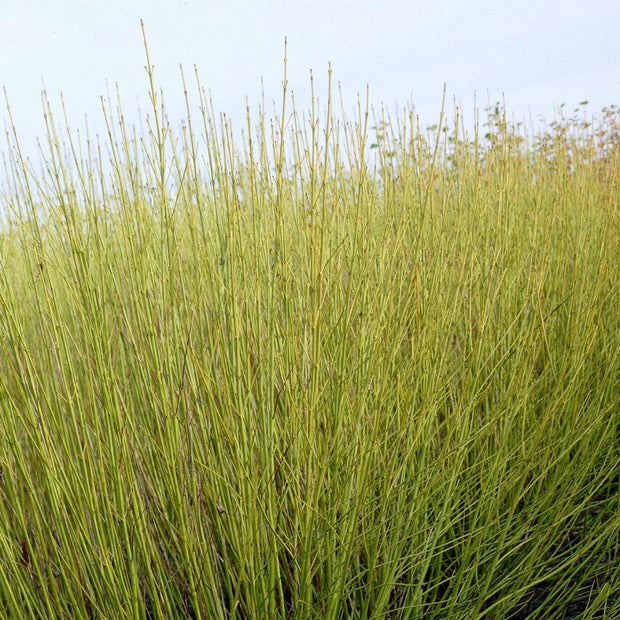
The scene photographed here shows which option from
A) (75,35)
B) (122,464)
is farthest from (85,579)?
(75,35)

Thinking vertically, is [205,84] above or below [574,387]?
above

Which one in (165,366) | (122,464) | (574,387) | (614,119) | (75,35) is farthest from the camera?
(614,119)

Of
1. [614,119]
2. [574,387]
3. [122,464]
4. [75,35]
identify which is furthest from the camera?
[614,119]

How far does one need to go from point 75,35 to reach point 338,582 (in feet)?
6.75

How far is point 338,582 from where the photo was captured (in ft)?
5.27

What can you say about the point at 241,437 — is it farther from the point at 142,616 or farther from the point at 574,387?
the point at 574,387

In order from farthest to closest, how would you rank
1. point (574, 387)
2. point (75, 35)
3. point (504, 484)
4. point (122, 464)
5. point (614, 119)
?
point (614, 119)
point (75, 35)
point (574, 387)
point (504, 484)
point (122, 464)

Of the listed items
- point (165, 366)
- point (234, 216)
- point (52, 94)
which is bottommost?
point (165, 366)

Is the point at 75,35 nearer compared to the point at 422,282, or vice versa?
the point at 422,282

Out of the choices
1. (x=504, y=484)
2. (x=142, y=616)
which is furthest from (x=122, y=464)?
(x=504, y=484)

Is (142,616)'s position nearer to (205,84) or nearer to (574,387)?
(205,84)

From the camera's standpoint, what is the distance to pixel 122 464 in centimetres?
151

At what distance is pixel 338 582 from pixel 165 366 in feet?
2.16

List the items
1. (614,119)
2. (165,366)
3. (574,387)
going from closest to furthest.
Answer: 1. (165,366)
2. (574,387)
3. (614,119)
